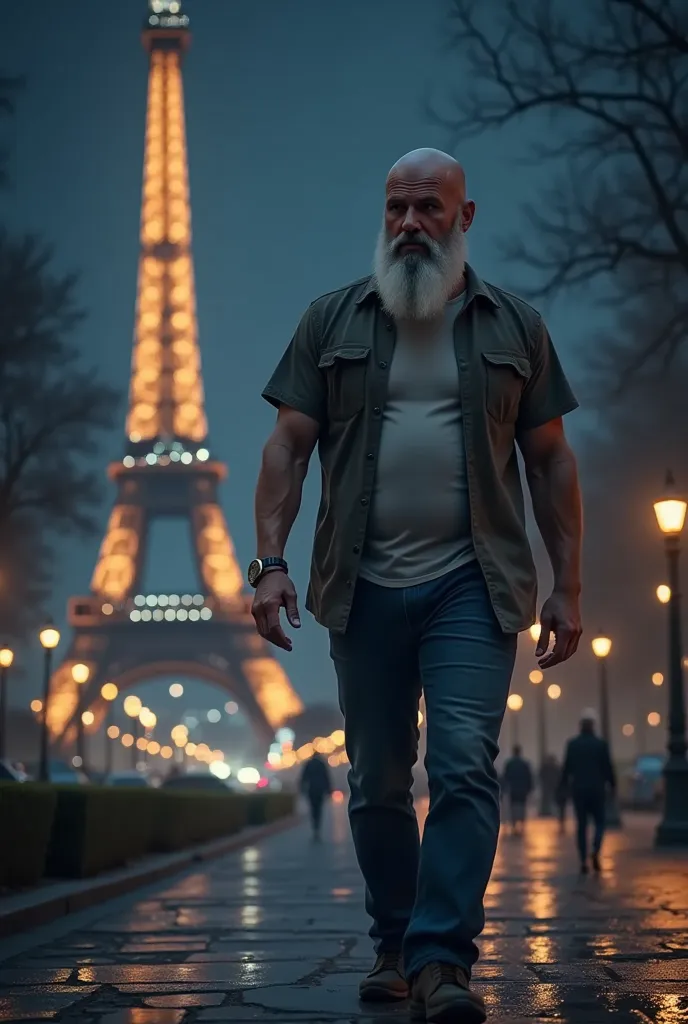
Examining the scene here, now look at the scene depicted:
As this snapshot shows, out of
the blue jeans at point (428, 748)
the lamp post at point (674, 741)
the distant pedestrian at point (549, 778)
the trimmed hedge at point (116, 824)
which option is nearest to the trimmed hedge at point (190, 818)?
the trimmed hedge at point (116, 824)

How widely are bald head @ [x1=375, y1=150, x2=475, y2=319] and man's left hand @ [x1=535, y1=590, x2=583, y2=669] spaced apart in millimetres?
1010

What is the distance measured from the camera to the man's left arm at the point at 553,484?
5.91 meters

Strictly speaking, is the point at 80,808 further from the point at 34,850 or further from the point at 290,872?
the point at 290,872

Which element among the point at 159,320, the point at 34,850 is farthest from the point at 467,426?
the point at 159,320

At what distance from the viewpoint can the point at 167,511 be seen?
79000mm

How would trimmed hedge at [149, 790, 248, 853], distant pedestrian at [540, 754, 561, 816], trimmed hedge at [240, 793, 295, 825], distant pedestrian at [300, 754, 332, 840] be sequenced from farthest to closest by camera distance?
1. distant pedestrian at [540, 754, 561, 816]
2. trimmed hedge at [240, 793, 295, 825]
3. distant pedestrian at [300, 754, 332, 840]
4. trimmed hedge at [149, 790, 248, 853]

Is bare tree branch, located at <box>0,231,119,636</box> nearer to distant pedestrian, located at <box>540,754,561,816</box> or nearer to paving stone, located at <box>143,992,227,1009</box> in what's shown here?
distant pedestrian, located at <box>540,754,561,816</box>

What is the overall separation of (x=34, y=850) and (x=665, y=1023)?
7.42 metres

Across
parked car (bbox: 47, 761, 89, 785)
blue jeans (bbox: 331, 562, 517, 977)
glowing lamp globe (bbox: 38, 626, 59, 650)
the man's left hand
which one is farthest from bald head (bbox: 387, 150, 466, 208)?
parked car (bbox: 47, 761, 89, 785)

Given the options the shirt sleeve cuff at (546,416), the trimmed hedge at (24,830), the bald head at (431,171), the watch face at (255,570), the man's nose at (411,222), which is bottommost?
the trimmed hedge at (24,830)

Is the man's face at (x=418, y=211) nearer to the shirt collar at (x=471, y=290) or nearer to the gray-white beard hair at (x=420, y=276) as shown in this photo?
the gray-white beard hair at (x=420, y=276)

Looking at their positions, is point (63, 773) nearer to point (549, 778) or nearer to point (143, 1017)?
point (549, 778)

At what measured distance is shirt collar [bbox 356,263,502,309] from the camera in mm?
6008

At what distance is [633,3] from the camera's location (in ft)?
73.1
